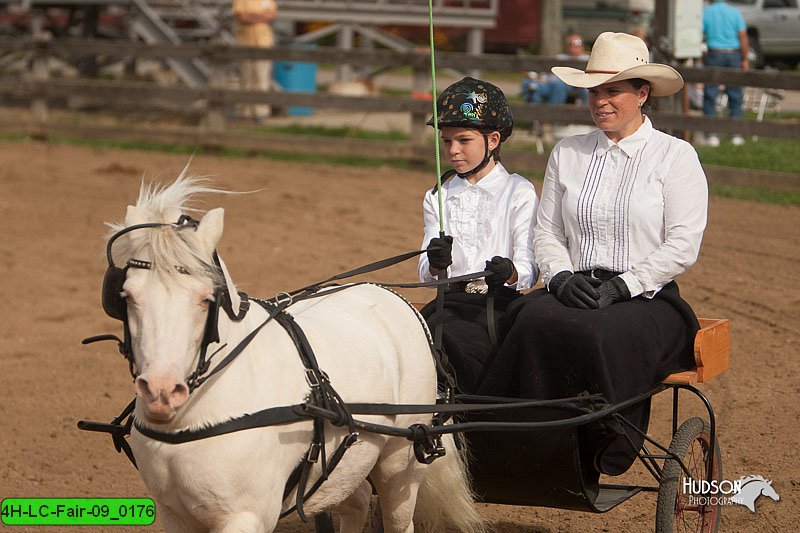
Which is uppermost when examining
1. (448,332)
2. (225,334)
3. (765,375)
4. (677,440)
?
(225,334)

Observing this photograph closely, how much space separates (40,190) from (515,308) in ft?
30.6

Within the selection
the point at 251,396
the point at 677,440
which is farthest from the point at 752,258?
the point at 251,396

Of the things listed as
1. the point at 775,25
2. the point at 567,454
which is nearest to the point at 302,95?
the point at 567,454

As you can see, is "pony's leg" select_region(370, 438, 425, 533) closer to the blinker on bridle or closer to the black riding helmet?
the blinker on bridle

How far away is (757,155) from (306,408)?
429 inches

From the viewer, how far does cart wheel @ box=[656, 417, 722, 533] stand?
13.3 feet

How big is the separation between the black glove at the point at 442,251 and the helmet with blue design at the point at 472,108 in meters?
0.53

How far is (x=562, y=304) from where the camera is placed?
4023 millimetres

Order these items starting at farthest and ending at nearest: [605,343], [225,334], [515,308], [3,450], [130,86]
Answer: [130,86], [3,450], [515,308], [605,343], [225,334]

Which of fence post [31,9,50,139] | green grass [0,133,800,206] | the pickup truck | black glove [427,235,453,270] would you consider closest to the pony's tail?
black glove [427,235,453,270]

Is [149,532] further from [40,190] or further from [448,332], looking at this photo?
[40,190]

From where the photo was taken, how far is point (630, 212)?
4188 millimetres

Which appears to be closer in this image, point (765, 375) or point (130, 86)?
point (765, 375)

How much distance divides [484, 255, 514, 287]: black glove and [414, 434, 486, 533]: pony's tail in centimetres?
63
